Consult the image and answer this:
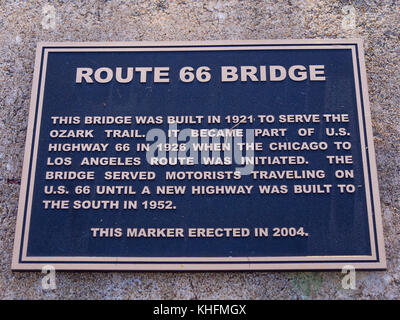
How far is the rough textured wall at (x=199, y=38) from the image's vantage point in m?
3.11

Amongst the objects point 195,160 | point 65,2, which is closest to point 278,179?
point 195,160

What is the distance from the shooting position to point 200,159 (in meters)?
3.26

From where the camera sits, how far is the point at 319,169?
10.5 feet

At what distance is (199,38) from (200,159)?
1.20 metres

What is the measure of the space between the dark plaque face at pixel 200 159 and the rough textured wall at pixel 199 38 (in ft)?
0.57

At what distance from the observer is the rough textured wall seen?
311cm

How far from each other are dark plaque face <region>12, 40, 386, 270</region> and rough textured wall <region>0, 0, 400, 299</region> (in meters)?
0.17

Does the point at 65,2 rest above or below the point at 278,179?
above

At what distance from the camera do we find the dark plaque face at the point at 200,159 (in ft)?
10.0

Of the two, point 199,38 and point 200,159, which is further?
point 199,38

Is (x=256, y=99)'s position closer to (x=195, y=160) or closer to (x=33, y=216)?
(x=195, y=160)

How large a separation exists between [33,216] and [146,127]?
111cm
